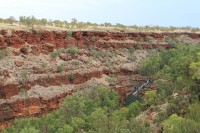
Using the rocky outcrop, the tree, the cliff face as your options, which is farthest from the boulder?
the tree

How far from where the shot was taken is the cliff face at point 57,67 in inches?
2356

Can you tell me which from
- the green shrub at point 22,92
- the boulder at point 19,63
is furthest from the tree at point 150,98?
the boulder at point 19,63

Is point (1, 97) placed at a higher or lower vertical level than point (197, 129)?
lower

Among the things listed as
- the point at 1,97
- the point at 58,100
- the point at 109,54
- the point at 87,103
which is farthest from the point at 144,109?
the point at 109,54

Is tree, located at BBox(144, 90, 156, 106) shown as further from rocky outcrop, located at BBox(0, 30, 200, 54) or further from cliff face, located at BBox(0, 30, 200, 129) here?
rocky outcrop, located at BBox(0, 30, 200, 54)

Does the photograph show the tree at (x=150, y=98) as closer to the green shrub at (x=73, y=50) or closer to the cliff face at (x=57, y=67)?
the cliff face at (x=57, y=67)

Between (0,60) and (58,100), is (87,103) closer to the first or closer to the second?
(58,100)

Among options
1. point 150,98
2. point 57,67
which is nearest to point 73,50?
point 57,67

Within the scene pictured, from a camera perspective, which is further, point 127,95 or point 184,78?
point 127,95

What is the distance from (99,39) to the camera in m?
86.0

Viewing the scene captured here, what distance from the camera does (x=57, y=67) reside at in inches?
2724

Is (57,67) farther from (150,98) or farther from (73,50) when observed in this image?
(150,98)

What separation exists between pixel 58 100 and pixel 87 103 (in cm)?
510

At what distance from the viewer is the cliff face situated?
59.8 meters
